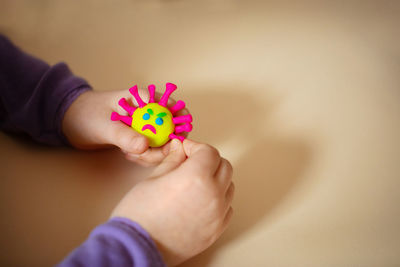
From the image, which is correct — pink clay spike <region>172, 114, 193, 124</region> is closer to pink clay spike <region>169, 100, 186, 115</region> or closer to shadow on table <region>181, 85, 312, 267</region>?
pink clay spike <region>169, 100, 186, 115</region>

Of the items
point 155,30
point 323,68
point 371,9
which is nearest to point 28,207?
point 155,30

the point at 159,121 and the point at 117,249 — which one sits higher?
the point at 159,121

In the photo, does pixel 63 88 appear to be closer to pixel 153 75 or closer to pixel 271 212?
pixel 153 75

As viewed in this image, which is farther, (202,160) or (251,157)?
(251,157)

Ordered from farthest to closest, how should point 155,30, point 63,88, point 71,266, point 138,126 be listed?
point 155,30 < point 63,88 < point 138,126 < point 71,266

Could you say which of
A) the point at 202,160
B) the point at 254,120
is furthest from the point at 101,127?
the point at 254,120

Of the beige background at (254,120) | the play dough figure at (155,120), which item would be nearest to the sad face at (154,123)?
the play dough figure at (155,120)

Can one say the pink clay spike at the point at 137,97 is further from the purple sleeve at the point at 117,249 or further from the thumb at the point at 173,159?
the purple sleeve at the point at 117,249

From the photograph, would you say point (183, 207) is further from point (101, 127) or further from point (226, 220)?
point (101, 127)
